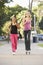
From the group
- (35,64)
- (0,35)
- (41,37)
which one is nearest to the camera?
(35,64)

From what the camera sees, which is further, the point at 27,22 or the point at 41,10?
the point at 41,10

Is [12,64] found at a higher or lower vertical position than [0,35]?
higher

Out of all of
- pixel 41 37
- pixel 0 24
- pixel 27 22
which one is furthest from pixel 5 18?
pixel 27 22

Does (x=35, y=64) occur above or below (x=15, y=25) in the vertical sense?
below

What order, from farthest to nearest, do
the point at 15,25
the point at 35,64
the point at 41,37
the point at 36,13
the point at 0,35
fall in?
1. the point at 36,13
2. the point at 0,35
3. the point at 41,37
4. the point at 15,25
5. the point at 35,64

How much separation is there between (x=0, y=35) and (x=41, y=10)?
976cm

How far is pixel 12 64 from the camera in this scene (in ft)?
31.4

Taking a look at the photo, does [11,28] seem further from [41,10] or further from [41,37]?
[41,10]

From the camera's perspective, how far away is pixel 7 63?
9.81 metres

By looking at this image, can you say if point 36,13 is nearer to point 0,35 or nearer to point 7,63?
point 0,35

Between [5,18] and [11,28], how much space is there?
134 ft

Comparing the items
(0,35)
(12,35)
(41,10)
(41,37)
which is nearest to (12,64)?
(12,35)

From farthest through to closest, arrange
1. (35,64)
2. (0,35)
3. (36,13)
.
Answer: (36,13), (0,35), (35,64)

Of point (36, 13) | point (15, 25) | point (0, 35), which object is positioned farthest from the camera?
point (36, 13)
